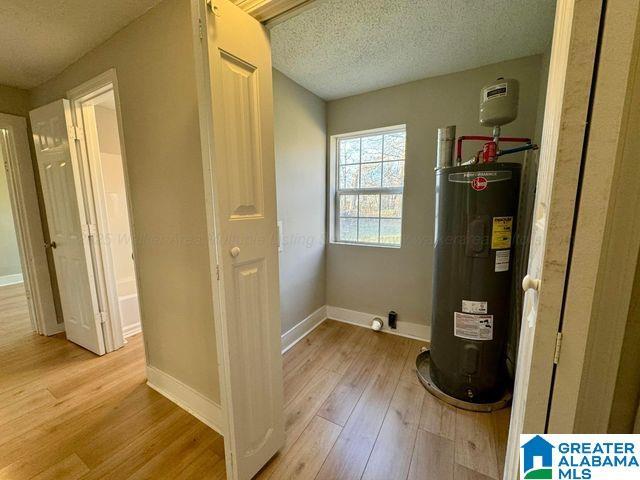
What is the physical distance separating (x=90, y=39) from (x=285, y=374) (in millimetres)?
2609

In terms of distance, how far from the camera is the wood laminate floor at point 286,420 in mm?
1247

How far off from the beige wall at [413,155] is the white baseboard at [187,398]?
1.60 metres

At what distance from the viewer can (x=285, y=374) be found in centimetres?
196

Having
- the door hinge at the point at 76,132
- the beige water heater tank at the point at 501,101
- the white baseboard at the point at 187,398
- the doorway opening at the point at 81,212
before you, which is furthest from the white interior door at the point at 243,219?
the door hinge at the point at 76,132

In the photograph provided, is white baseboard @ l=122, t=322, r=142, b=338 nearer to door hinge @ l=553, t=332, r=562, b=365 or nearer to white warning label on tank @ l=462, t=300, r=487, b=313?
white warning label on tank @ l=462, t=300, r=487, b=313

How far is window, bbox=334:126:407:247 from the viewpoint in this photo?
7.98ft

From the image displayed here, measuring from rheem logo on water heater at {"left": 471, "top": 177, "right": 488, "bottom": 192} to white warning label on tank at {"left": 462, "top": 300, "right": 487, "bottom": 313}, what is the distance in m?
0.68

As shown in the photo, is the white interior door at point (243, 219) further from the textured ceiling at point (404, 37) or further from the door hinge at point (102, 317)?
the door hinge at point (102, 317)

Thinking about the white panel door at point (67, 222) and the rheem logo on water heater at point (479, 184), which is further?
the white panel door at point (67, 222)

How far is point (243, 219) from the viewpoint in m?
0.99

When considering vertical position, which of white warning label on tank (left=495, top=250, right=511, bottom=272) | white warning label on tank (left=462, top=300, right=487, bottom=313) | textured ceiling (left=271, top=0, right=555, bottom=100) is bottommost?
white warning label on tank (left=462, top=300, right=487, bottom=313)

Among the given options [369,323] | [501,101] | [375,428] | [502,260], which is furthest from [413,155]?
[375,428]

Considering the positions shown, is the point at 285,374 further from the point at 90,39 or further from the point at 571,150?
the point at 90,39

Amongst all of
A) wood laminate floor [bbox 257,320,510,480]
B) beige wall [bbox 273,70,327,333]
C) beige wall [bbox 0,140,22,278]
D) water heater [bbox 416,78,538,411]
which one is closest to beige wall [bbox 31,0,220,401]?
wood laminate floor [bbox 257,320,510,480]
